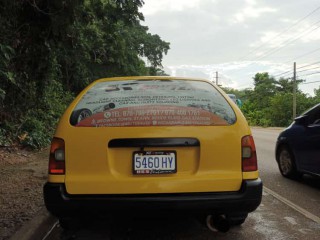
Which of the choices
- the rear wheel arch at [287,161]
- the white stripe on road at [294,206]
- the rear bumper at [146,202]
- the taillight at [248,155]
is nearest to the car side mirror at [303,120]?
the rear wheel arch at [287,161]

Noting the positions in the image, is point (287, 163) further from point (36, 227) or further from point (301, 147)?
point (36, 227)

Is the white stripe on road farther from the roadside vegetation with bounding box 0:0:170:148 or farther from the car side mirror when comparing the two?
the roadside vegetation with bounding box 0:0:170:148

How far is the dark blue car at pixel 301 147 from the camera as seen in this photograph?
6500 millimetres

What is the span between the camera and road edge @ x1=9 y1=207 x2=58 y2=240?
14.0ft

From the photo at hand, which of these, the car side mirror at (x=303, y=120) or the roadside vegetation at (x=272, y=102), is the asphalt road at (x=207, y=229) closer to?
the car side mirror at (x=303, y=120)

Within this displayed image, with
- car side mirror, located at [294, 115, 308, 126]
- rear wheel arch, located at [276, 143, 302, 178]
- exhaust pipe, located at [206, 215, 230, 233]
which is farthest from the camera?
rear wheel arch, located at [276, 143, 302, 178]

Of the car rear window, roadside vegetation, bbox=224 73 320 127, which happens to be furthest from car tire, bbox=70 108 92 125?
roadside vegetation, bbox=224 73 320 127

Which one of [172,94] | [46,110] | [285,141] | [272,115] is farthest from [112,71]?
[272,115]

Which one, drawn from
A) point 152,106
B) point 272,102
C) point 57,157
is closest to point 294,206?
point 152,106

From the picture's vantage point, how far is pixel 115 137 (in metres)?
3.54

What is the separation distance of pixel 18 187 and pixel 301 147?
4.52 m

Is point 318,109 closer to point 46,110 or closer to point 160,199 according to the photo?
point 160,199

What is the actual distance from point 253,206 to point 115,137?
52.0 inches

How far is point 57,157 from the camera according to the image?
363cm
